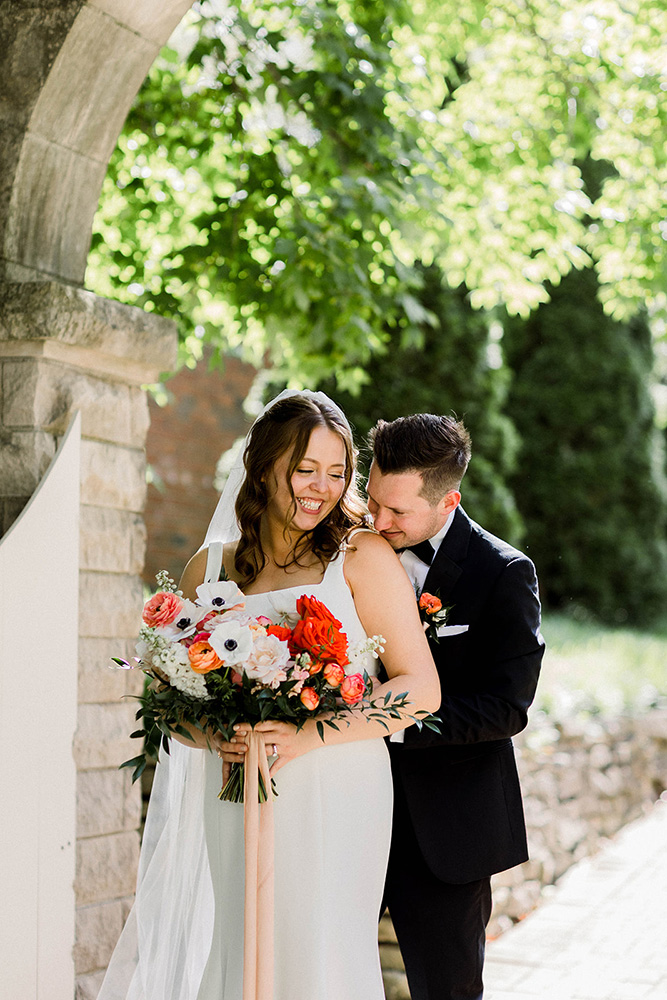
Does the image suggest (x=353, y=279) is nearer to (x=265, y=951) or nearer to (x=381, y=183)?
(x=381, y=183)

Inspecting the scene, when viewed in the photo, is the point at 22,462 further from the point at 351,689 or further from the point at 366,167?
the point at 366,167

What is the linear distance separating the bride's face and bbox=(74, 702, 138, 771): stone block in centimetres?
106

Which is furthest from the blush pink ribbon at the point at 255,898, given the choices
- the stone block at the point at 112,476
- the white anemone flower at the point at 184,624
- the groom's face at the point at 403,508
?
the stone block at the point at 112,476

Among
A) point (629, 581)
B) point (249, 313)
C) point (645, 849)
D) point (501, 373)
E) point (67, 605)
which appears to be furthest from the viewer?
point (629, 581)

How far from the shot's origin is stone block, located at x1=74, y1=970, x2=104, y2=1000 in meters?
3.26

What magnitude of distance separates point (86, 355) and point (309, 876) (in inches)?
65.0

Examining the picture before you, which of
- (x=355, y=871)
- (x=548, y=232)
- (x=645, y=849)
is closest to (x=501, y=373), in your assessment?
(x=548, y=232)

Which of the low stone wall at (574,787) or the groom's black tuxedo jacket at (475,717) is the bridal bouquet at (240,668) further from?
the low stone wall at (574,787)

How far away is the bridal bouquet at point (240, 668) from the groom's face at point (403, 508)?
1.21 feet

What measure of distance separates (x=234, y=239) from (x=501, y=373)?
5.47 metres

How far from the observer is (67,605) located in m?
3.15

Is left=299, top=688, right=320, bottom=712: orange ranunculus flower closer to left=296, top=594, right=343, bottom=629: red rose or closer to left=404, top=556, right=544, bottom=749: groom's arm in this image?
left=296, top=594, right=343, bottom=629: red rose

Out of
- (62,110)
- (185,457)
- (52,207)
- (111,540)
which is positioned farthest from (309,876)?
(185,457)

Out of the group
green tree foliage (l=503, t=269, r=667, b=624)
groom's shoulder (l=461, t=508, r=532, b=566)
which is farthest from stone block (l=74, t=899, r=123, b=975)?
green tree foliage (l=503, t=269, r=667, b=624)
